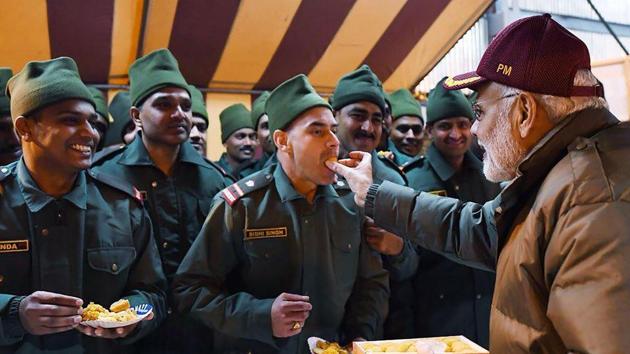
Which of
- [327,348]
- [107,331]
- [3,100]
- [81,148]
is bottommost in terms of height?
[327,348]

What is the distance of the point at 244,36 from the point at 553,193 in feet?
12.9

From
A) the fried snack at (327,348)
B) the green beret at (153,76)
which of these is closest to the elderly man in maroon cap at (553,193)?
the fried snack at (327,348)

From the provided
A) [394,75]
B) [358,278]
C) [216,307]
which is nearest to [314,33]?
[394,75]

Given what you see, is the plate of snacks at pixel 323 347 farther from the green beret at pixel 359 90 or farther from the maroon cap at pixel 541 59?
the green beret at pixel 359 90

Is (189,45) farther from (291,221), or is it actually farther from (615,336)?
(615,336)

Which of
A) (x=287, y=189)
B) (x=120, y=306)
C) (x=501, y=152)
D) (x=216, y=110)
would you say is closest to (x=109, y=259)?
(x=120, y=306)

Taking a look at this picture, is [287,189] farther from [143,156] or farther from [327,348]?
[143,156]

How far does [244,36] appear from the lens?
479cm

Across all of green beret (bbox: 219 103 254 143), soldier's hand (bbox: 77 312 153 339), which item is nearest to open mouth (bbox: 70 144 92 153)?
soldier's hand (bbox: 77 312 153 339)

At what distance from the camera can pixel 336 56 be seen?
5.31 meters

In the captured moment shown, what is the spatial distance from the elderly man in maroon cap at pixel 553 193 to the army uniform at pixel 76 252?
1.44 m

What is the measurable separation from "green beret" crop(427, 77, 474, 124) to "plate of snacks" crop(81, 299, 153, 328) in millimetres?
1906

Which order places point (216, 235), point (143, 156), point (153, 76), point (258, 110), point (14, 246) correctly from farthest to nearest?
point (258, 110)
point (153, 76)
point (143, 156)
point (216, 235)
point (14, 246)

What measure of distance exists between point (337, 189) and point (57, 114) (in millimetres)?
1215
